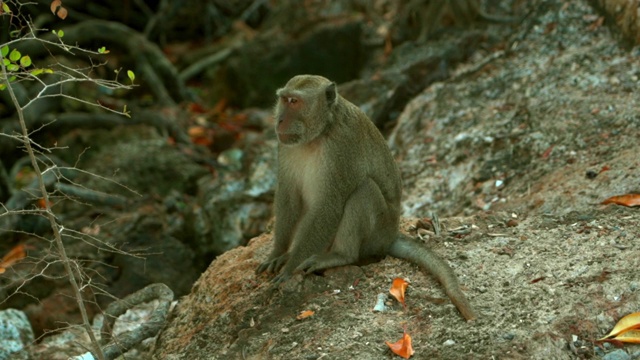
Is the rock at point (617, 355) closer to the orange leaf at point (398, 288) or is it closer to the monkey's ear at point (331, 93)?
the orange leaf at point (398, 288)

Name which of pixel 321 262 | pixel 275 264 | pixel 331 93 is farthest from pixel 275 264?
pixel 331 93

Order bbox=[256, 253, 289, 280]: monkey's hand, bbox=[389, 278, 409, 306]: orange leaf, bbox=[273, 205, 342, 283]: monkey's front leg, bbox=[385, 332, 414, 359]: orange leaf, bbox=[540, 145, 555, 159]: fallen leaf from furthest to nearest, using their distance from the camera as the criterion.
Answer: bbox=[540, 145, 555, 159]: fallen leaf < bbox=[256, 253, 289, 280]: monkey's hand < bbox=[273, 205, 342, 283]: monkey's front leg < bbox=[389, 278, 409, 306]: orange leaf < bbox=[385, 332, 414, 359]: orange leaf

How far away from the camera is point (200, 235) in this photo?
879 centimetres

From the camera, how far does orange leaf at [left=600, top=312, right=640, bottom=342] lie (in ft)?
14.8

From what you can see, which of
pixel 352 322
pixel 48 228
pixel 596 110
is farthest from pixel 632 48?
pixel 48 228

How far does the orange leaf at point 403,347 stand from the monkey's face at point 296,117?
4.73 ft

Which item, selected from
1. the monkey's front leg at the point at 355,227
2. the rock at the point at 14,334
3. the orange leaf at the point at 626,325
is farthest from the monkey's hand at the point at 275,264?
the orange leaf at the point at 626,325

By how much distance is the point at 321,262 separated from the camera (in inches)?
218

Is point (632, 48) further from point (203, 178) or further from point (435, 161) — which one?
point (203, 178)

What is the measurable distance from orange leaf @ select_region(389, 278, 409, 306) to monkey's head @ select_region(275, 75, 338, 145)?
108 cm

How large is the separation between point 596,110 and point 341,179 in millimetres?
3325

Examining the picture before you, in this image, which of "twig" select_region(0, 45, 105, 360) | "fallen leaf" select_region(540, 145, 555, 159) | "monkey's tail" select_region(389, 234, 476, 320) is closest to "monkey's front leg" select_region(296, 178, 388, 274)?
"monkey's tail" select_region(389, 234, 476, 320)

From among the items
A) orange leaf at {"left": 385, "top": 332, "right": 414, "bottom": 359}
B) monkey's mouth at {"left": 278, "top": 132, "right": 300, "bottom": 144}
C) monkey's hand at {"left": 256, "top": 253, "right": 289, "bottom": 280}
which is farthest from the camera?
monkey's hand at {"left": 256, "top": 253, "right": 289, "bottom": 280}

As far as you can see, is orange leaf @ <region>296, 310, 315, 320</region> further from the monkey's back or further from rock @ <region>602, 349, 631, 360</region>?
rock @ <region>602, 349, 631, 360</region>
